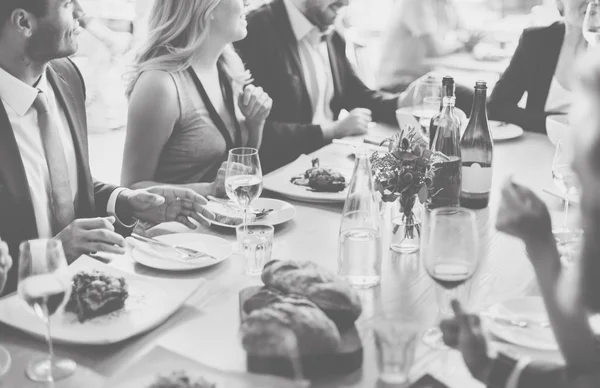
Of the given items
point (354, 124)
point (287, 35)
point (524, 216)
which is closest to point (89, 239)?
point (524, 216)

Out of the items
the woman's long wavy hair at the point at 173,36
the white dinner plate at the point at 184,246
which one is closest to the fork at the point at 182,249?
the white dinner plate at the point at 184,246

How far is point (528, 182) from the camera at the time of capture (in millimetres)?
1936

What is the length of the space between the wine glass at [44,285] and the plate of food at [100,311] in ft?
0.17

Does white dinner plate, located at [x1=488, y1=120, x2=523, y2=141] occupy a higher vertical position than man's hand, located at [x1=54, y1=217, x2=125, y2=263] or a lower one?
lower

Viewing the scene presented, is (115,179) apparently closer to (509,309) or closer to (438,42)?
(438,42)

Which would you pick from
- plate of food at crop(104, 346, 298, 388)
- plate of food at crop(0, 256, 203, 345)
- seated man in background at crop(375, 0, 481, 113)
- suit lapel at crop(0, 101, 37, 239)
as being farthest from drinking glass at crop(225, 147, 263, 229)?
seated man in background at crop(375, 0, 481, 113)

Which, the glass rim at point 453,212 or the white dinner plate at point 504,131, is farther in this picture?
the white dinner plate at point 504,131

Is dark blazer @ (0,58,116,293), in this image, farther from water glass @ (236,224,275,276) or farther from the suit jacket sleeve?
the suit jacket sleeve

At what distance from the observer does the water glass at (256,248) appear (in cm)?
133

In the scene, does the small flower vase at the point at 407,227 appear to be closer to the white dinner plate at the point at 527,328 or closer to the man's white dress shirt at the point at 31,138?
the white dinner plate at the point at 527,328

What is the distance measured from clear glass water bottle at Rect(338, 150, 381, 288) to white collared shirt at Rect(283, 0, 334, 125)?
1651mm

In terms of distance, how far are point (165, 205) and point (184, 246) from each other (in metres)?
0.26

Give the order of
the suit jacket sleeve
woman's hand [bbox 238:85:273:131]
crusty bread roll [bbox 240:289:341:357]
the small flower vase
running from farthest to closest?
the suit jacket sleeve
woman's hand [bbox 238:85:273:131]
the small flower vase
crusty bread roll [bbox 240:289:341:357]

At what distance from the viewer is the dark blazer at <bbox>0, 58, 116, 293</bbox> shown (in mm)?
1524
